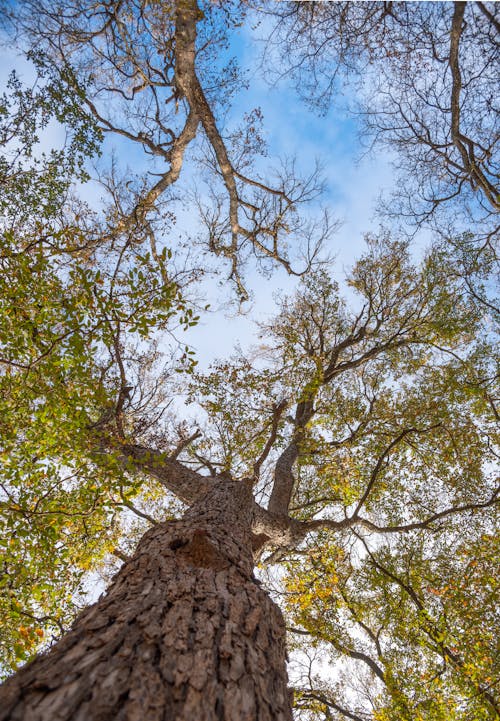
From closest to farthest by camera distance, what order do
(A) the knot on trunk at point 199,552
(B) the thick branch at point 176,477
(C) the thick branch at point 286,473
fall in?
(A) the knot on trunk at point 199,552 → (B) the thick branch at point 176,477 → (C) the thick branch at point 286,473

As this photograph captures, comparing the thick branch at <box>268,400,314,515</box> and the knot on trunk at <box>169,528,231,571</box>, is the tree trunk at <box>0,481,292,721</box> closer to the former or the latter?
the knot on trunk at <box>169,528,231,571</box>

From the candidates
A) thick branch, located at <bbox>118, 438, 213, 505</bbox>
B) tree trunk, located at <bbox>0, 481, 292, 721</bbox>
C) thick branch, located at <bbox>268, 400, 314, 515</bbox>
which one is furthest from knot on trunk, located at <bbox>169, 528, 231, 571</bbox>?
thick branch, located at <bbox>268, 400, 314, 515</bbox>

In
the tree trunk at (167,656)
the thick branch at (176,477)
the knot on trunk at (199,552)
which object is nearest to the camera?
the tree trunk at (167,656)

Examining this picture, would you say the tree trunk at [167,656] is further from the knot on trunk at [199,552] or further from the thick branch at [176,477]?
the thick branch at [176,477]

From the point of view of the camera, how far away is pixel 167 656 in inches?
69.9

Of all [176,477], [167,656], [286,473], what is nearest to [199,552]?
[167,656]

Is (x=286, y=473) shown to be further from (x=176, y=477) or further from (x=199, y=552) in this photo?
(x=199, y=552)

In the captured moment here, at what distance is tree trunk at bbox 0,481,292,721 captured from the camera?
53.9 inches

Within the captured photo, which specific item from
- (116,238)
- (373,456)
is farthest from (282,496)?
(116,238)

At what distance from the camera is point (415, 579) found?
29.6 feet

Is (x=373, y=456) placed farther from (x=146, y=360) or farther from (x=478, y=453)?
(x=146, y=360)

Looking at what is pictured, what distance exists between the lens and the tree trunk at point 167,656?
1.37 metres

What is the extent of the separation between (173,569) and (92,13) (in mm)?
12168

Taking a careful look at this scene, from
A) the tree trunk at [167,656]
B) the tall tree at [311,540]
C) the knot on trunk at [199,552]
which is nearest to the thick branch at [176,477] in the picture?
the tall tree at [311,540]
